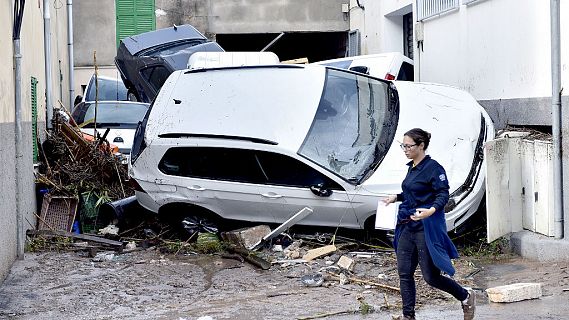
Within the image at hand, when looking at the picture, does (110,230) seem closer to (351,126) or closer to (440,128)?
(351,126)

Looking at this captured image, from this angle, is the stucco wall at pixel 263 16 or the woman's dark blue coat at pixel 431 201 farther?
the stucco wall at pixel 263 16

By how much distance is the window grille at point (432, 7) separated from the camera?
47.6ft

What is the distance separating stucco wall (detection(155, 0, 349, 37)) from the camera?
2466cm

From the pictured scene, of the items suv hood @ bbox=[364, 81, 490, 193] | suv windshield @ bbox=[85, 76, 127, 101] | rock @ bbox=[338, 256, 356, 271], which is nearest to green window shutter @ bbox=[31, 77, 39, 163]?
suv hood @ bbox=[364, 81, 490, 193]

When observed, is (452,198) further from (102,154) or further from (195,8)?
(195,8)

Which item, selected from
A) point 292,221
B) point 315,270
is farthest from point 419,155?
point 292,221

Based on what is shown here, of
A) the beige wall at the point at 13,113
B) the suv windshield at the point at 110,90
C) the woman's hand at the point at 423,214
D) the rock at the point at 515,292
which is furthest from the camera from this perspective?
the suv windshield at the point at 110,90

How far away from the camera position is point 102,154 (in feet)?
42.8

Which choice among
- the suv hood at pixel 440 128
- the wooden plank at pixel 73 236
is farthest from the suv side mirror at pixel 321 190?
the wooden plank at pixel 73 236

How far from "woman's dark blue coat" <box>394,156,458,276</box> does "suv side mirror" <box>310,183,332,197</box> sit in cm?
320

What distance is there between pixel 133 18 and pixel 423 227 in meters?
20.2

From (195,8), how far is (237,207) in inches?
591

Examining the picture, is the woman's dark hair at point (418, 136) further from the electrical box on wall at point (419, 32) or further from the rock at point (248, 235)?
the electrical box on wall at point (419, 32)

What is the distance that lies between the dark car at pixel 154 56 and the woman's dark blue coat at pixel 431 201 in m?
10.4
